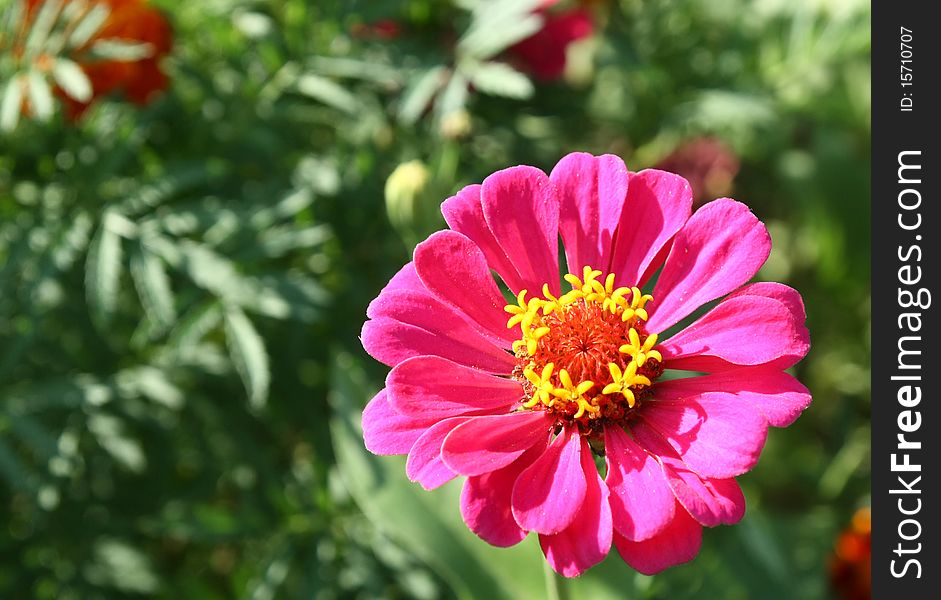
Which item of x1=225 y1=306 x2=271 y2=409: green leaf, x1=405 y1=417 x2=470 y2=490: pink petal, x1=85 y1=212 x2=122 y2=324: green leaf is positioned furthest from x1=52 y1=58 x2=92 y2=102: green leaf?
x1=405 y1=417 x2=470 y2=490: pink petal

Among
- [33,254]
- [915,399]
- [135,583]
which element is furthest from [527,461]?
[135,583]

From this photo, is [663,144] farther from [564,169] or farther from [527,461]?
[527,461]

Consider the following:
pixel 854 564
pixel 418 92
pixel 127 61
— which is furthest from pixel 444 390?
pixel 854 564

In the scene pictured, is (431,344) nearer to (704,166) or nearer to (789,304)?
(789,304)

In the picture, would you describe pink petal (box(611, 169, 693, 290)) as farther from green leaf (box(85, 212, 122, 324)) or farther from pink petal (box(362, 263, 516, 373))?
green leaf (box(85, 212, 122, 324))

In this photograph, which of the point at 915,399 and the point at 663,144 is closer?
the point at 915,399

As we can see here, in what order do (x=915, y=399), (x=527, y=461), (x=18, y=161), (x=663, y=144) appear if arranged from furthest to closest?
(x=663, y=144), (x=18, y=161), (x=915, y=399), (x=527, y=461)
